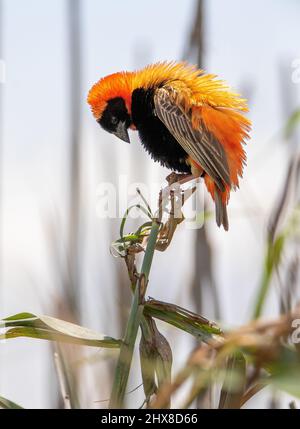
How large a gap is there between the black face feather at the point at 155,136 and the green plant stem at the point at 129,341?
56.4 inches

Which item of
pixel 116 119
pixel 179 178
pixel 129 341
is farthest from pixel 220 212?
pixel 129 341

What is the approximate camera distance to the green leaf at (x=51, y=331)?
3.63 feet

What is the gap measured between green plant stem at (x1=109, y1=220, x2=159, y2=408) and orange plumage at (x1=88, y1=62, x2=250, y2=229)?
0.94 meters

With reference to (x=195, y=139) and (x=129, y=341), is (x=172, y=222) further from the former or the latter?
(x=195, y=139)

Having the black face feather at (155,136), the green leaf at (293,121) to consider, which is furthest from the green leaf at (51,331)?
the black face feather at (155,136)

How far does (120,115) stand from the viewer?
2.54m

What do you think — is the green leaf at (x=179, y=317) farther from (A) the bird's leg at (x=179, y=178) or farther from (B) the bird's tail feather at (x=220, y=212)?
(A) the bird's leg at (x=179, y=178)

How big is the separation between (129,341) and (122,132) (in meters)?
1.76

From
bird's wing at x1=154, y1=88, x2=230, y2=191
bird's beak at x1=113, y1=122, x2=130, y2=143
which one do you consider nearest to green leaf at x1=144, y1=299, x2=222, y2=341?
bird's wing at x1=154, y1=88, x2=230, y2=191

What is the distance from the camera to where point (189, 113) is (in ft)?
7.43

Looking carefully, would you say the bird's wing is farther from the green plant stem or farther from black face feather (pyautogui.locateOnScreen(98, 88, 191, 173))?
the green plant stem

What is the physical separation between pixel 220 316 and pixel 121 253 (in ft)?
3.99
